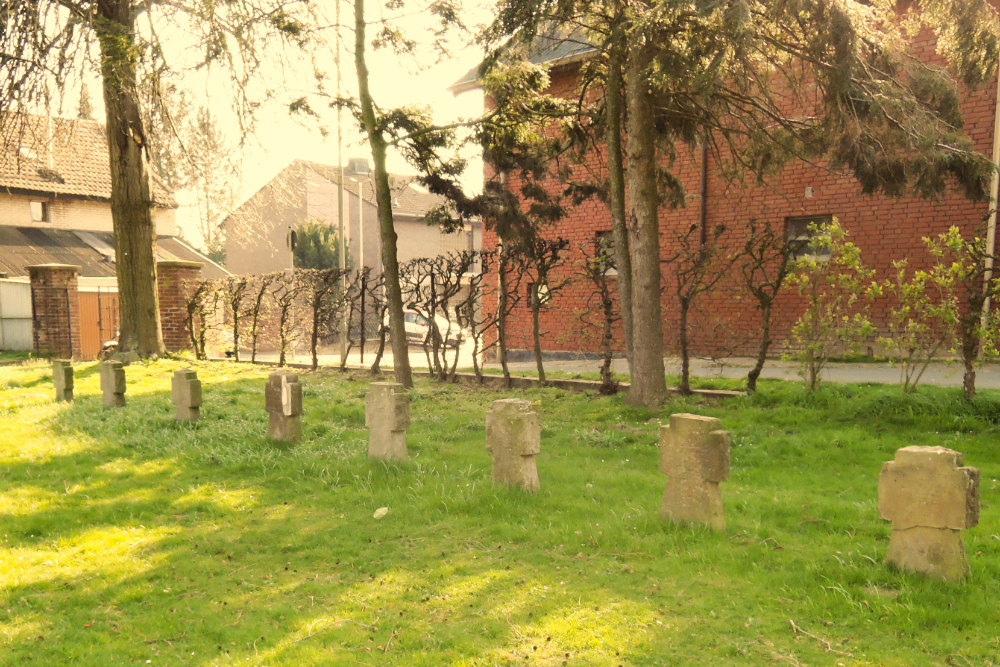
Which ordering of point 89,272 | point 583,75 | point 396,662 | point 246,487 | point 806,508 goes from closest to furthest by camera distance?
point 396,662 → point 806,508 → point 246,487 → point 583,75 → point 89,272

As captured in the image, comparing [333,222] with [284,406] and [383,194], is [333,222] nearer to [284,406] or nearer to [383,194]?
[383,194]

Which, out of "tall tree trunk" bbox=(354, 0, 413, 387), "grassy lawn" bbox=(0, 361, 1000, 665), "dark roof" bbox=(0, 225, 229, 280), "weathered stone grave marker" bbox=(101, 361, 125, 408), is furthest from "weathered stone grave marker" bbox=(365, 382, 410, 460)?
"dark roof" bbox=(0, 225, 229, 280)

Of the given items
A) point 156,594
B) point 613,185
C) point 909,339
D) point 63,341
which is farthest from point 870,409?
point 63,341

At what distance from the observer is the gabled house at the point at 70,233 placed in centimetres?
2148

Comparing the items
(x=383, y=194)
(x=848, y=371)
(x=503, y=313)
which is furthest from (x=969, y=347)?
(x=383, y=194)

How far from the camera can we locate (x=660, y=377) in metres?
10.0

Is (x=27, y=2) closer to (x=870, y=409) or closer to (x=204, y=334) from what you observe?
(x=204, y=334)

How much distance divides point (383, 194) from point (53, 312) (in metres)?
10.9

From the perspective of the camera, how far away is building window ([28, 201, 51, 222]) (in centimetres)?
2794

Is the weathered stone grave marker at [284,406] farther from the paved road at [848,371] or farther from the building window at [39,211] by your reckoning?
the building window at [39,211]

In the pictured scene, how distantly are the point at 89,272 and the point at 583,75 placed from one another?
20.6 metres

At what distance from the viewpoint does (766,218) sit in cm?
1563

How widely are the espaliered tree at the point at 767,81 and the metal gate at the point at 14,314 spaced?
1696cm

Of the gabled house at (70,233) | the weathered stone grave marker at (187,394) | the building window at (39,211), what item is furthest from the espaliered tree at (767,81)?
the building window at (39,211)
